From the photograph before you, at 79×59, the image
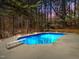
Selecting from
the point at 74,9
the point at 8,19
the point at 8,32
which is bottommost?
the point at 8,32

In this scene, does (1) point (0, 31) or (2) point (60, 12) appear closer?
(1) point (0, 31)

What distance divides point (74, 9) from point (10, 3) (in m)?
7.59

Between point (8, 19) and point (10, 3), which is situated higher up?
point (10, 3)

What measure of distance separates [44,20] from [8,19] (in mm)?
7256

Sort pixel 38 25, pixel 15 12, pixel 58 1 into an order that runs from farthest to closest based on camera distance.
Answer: pixel 58 1, pixel 38 25, pixel 15 12

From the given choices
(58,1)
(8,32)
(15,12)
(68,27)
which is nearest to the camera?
(8,32)

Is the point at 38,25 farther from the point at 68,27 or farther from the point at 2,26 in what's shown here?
the point at 2,26

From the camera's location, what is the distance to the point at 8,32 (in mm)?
10578

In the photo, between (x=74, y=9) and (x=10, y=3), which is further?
(x=74, y=9)

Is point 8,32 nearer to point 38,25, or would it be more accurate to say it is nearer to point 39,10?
point 38,25

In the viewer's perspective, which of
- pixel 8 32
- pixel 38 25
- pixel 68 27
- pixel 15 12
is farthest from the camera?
pixel 68 27

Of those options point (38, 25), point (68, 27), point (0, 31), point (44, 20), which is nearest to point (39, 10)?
point (44, 20)

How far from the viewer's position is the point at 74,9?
60.3ft

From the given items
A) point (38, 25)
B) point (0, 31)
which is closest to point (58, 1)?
point (38, 25)
